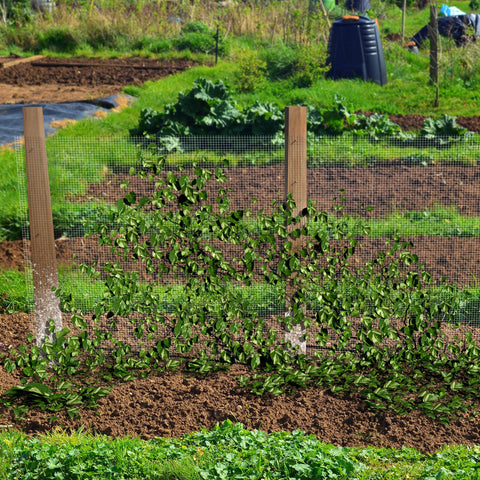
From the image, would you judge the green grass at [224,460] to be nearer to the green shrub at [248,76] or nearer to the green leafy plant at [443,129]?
the green leafy plant at [443,129]

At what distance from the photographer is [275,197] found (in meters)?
6.21

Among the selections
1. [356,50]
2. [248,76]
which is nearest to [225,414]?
[248,76]

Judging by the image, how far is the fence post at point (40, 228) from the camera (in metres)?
3.68

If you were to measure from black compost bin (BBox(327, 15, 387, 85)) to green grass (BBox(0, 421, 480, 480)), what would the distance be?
10254 mm

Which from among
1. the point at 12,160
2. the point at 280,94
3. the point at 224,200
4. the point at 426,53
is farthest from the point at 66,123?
the point at 426,53

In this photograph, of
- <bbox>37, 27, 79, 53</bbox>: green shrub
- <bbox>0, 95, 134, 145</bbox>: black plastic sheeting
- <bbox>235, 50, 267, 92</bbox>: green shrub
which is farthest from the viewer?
<bbox>37, 27, 79, 53</bbox>: green shrub

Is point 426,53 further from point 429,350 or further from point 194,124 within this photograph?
point 429,350

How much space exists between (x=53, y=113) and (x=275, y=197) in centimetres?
478

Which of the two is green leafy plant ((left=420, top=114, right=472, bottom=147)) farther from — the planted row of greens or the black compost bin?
the planted row of greens

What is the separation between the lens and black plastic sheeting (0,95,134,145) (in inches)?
344

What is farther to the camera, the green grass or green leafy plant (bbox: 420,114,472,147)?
green leafy plant (bbox: 420,114,472,147)

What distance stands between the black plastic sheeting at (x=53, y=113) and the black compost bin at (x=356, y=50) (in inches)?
179

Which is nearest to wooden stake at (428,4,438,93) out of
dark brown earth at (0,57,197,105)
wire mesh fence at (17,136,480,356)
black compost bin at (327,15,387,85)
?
black compost bin at (327,15,387,85)

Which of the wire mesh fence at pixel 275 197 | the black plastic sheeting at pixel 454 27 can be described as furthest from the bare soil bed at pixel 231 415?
the black plastic sheeting at pixel 454 27
